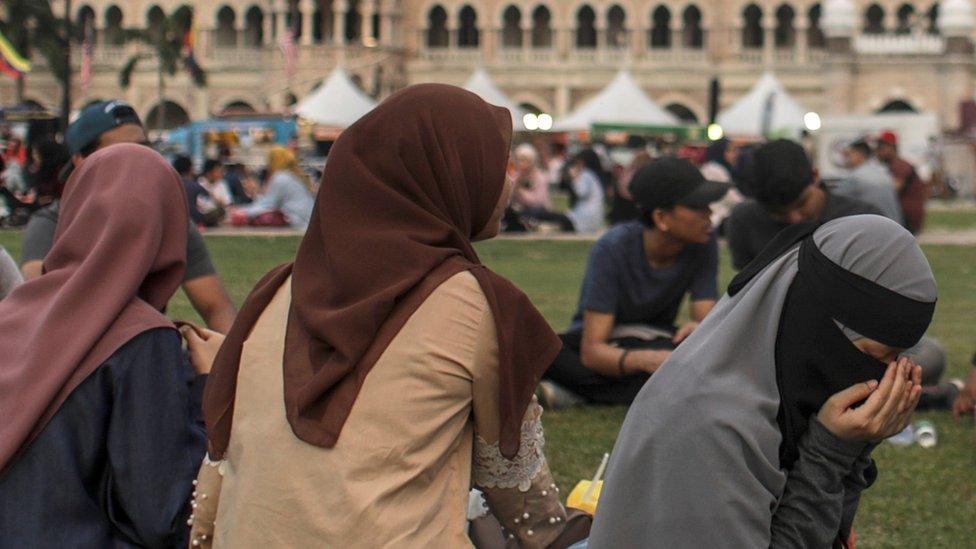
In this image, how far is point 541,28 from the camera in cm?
5741

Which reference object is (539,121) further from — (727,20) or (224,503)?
(224,503)

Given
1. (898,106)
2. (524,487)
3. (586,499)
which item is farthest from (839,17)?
(524,487)

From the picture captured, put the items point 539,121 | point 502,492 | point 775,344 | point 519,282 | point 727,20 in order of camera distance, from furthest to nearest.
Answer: point 727,20 < point 539,121 < point 519,282 < point 502,492 < point 775,344

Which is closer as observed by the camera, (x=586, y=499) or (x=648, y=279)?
(x=586, y=499)

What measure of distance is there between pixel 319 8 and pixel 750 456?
5418 cm

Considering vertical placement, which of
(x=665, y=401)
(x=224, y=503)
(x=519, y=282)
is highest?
(x=665, y=401)

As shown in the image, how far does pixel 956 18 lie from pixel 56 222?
46.1 metres

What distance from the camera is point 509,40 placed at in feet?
188

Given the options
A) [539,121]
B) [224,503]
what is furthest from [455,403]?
[539,121]

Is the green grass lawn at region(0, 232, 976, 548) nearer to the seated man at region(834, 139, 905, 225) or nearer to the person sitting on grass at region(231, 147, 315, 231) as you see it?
the seated man at region(834, 139, 905, 225)

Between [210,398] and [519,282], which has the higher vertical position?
[210,398]

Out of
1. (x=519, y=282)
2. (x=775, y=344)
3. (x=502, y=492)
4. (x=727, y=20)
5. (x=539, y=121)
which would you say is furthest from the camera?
(x=727, y=20)

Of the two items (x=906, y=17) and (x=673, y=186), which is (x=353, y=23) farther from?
(x=673, y=186)

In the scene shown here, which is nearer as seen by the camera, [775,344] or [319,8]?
[775,344]
